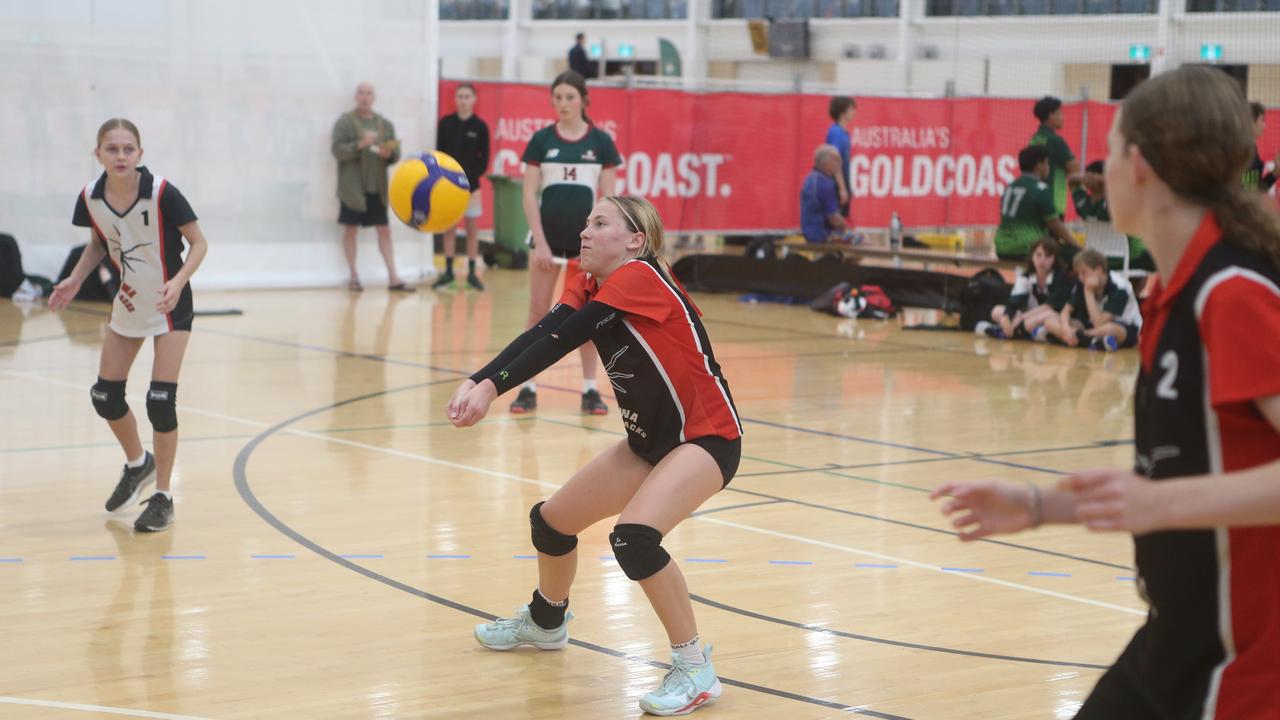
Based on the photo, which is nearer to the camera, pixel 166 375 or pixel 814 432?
pixel 166 375

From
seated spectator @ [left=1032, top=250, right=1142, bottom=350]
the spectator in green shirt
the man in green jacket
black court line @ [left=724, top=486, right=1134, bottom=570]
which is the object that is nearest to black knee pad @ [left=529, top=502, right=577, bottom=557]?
black court line @ [left=724, top=486, right=1134, bottom=570]

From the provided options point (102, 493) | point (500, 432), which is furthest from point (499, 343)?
point (102, 493)

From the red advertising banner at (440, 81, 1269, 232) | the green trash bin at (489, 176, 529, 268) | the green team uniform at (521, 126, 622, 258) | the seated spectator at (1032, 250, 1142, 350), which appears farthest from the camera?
the green trash bin at (489, 176, 529, 268)

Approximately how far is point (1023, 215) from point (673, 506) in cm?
1011

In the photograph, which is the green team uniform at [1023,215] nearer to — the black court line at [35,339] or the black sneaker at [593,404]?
the black sneaker at [593,404]

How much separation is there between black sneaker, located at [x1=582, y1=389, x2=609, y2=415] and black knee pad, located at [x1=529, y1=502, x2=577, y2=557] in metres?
4.59

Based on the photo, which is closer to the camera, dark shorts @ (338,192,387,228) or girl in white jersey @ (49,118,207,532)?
girl in white jersey @ (49,118,207,532)

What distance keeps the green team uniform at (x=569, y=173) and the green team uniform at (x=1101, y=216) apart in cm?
570

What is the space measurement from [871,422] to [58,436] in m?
4.55

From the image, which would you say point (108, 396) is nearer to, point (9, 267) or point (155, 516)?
point (155, 516)

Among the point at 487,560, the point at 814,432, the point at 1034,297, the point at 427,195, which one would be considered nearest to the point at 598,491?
the point at 487,560

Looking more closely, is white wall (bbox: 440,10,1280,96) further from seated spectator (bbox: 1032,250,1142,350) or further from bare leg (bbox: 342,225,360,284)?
seated spectator (bbox: 1032,250,1142,350)

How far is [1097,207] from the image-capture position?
1323 cm

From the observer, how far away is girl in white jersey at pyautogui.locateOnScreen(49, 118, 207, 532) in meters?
6.20
